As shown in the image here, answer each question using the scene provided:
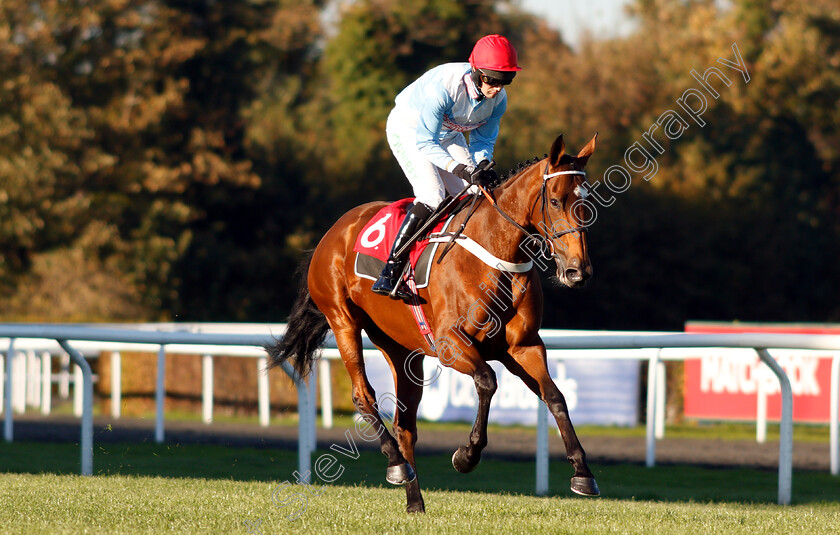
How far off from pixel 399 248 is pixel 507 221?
558 millimetres

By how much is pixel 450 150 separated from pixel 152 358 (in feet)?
22.4

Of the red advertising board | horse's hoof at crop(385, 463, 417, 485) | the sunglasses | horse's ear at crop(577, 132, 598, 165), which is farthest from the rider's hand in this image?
the red advertising board

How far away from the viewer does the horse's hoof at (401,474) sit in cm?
471

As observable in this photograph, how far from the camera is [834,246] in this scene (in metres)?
21.1

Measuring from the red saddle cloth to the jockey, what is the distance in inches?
6.1

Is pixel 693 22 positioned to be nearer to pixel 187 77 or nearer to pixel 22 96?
pixel 187 77

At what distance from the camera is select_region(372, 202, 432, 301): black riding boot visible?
191 inches

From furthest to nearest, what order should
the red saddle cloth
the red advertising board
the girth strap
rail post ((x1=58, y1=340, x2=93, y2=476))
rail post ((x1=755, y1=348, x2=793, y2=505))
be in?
the red advertising board → rail post ((x1=58, y1=340, x2=93, y2=476)) → rail post ((x1=755, y1=348, x2=793, y2=505)) → the red saddle cloth → the girth strap

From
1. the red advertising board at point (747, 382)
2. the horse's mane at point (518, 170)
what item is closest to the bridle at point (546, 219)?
the horse's mane at point (518, 170)

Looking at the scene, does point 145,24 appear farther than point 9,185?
Yes

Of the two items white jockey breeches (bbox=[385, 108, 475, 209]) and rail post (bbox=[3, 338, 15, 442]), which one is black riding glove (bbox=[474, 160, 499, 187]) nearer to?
white jockey breeches (bbox=[385, 108, 475, 209])

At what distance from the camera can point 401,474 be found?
4719 millimetres

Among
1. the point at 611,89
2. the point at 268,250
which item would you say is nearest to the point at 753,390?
the point at 268,250

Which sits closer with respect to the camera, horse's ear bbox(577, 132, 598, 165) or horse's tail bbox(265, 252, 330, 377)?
horse's ear bbox(577, 132, 598, 165)
